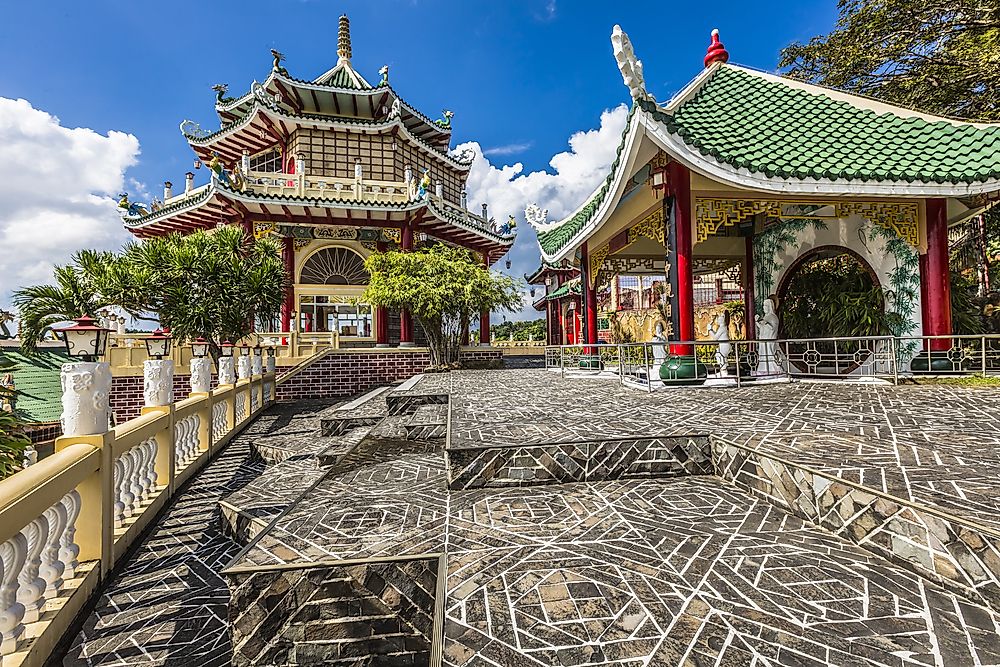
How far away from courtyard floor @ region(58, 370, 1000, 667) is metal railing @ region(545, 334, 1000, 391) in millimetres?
2348

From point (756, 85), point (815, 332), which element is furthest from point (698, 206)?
point (815, 332)

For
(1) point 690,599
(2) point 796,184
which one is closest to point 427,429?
(1) point 690,599

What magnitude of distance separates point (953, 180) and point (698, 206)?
11.4 ft

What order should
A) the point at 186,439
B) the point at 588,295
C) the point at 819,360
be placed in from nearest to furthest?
the point at 186,439
the point at 819,360
the point at 588,295

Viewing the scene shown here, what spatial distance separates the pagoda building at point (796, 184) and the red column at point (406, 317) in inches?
332

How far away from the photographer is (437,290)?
14.6 meters

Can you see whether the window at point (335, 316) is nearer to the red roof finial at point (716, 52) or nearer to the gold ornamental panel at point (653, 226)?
the gold ornamental panel at point (653, 226)

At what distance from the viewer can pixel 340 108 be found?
65.0ft

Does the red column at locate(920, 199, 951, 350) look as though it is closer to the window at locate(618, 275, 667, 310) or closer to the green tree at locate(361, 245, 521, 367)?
the green tree at locate(361, 245, 521, 367)

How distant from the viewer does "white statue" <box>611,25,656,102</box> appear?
661 centimetres

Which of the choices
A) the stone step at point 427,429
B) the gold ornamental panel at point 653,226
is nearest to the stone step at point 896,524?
the stone step at point 427,429

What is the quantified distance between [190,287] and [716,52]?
12.1 meters

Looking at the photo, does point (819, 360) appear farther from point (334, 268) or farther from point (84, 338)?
point (334, 268)

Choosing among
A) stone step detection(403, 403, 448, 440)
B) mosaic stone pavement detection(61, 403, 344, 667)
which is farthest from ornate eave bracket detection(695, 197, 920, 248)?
mosaic stone pavement detection(61, 403, 344, 667)
